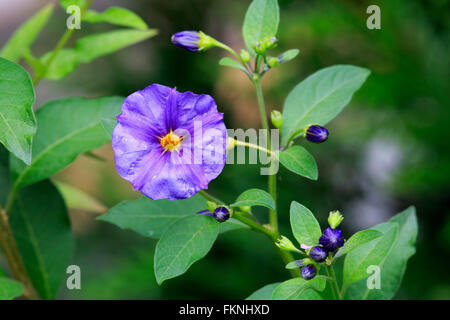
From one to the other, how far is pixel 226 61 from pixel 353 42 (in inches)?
54.6

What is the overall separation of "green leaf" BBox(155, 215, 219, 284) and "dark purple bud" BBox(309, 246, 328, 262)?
0.16 meters

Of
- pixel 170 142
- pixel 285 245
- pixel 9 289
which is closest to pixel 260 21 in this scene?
pixel 170 142

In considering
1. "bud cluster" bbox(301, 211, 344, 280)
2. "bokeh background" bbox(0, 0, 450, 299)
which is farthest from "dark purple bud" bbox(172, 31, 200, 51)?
"bokeh background" bbox(0, 0, 450, 299)

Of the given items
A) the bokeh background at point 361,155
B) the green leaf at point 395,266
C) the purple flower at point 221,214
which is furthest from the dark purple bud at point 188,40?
the bokeh background at point 361,155

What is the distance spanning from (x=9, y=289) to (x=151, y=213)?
11.7 inches

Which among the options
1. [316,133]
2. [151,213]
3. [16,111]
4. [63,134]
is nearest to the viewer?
[16,111]

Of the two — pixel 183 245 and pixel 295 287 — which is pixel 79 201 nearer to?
pixel 183 245

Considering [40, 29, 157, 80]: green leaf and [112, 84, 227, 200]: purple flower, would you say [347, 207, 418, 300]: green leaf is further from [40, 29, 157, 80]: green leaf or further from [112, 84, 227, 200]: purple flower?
[40, 29, 157, 80]: green leaf

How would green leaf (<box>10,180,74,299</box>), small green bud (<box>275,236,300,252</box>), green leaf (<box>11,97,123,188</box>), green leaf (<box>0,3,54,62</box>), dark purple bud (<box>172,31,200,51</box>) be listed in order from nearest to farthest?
small green bud (<box>275,236,300,252</box>)
dark purple bud (<box>172,31,200,51</box>)
green leaf (<box>11,97,123,188</box>)
green leaf (<box>10,180,74,299</box>)
green leaf (<box>0,3,54,62</box>)

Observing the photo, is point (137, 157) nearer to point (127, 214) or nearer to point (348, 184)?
point (127, 214)

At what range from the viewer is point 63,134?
113cm

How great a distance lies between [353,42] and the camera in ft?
7.13

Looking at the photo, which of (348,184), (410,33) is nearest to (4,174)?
(348,184)

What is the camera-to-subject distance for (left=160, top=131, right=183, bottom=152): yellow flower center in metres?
0.89
